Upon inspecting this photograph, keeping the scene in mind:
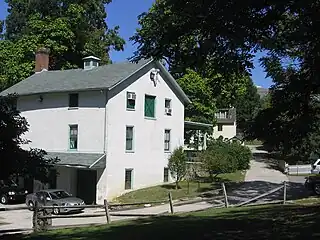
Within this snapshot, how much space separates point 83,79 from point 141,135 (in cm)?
614

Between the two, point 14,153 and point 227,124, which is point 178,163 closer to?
point 14,153

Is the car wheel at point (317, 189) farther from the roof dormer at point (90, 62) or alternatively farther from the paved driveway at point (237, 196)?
the roof dormer at point (90, 62)

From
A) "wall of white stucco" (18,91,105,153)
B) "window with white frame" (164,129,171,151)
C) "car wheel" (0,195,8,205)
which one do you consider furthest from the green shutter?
"car wheel" (0,195,8,205)

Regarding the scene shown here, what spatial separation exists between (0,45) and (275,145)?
45954 mm

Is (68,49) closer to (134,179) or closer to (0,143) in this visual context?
(134,179)

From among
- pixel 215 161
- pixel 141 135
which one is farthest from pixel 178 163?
pixel 141 135

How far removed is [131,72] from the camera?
124 ft

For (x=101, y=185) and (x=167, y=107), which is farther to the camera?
(x=167, y=107)

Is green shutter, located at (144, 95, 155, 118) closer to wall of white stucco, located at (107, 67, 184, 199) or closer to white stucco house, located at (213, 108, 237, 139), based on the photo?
wall of white stucco, located at (107, 67, 184, 199)

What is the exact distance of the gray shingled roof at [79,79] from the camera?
3744 cm

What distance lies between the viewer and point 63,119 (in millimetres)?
39219

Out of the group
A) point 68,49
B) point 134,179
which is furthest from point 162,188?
point 68,49

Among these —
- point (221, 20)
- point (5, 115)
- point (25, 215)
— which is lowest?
point (25, 215)

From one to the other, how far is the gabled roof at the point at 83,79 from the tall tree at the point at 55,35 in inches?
244
